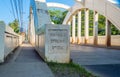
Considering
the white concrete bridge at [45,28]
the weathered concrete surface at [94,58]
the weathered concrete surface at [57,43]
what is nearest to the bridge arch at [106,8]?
the white concrete bridge at [45,28]

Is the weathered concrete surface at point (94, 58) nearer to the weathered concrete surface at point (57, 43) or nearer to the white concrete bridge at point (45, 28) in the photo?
the white concrete bridge at point (45, 28)

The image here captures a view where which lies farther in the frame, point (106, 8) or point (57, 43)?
point (106, 8)

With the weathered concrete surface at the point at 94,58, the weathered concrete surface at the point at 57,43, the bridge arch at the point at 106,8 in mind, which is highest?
the bridge arch at the point at 106,8

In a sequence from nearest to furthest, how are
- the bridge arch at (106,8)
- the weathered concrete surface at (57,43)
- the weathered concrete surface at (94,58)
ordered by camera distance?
the weathered concrete surface at (57,43) → the weathered concrete surface at (94,58) → the bridge arch at (106,8)

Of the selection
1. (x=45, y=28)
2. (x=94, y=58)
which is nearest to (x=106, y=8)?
(x=94, y=58)

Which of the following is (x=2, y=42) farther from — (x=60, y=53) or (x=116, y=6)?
(x=116, y=6)

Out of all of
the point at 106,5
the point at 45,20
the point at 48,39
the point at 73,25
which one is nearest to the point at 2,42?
the point at 48,39

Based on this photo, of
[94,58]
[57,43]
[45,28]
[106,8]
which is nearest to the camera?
[57,43]

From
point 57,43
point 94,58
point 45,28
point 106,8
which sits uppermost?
point 106,8

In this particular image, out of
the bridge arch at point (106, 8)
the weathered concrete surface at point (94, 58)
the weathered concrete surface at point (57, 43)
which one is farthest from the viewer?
the bridge arch at point (106, 8)

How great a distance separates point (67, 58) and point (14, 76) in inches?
127

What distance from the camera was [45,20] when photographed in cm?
1669

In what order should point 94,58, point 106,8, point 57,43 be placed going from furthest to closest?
point 106,8
point 94,58
point 57,43

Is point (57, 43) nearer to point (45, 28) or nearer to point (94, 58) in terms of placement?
point (45, 28)
